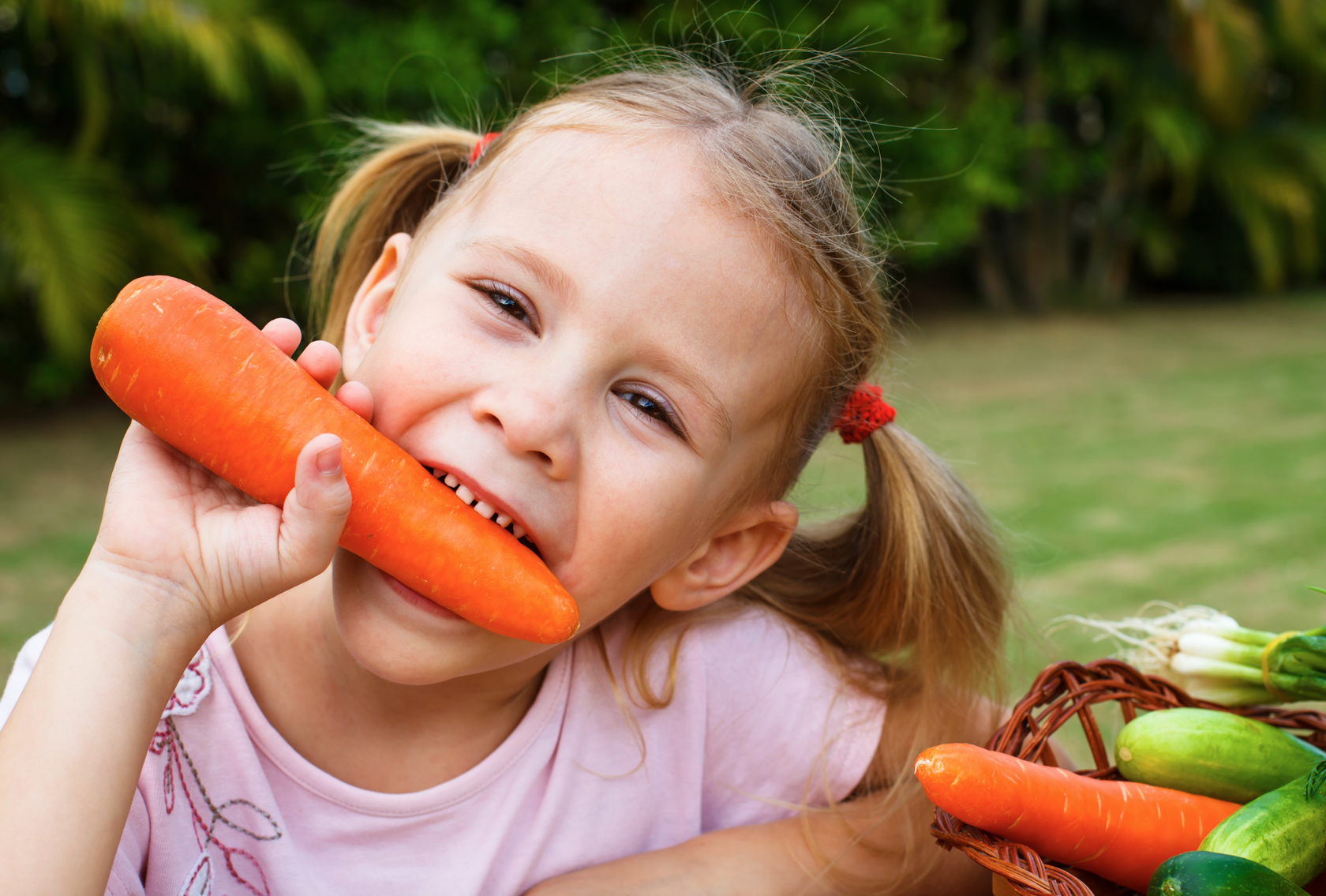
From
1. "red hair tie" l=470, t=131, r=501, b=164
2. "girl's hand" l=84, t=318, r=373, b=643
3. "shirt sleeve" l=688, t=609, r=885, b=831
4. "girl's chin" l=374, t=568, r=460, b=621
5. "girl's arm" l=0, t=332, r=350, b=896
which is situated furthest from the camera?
"shirt sleeve" l=688, t=609, r=885, b=831

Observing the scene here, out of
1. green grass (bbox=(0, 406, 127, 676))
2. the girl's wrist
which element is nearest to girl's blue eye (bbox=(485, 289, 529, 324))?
the girl's wrist

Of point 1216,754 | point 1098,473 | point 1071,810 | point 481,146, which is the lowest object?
point 1098,473

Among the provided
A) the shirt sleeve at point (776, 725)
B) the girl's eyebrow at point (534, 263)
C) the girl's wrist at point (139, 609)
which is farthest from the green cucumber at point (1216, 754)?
the girl's wrist at point (139, 609)

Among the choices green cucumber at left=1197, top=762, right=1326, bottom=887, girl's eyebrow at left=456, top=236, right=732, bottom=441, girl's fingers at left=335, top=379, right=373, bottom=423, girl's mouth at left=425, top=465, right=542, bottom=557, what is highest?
girl's eyebrow at left=456, top=236, right=732, bottom=441

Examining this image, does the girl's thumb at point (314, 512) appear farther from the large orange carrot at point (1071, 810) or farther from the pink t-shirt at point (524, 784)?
the large orange carrot at point (1071, 810)

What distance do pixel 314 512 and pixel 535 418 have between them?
1.00ft

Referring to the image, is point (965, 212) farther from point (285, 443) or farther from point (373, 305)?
point (285, 443)

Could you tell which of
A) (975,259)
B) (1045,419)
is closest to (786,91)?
(1045,419)

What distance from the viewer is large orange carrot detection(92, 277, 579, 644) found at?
1.46 meters

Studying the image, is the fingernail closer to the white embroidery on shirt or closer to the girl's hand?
the girl's hand

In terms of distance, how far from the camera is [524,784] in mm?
1919

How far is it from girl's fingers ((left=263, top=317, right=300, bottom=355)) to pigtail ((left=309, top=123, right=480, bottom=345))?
1.88ft

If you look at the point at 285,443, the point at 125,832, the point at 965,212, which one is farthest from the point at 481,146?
the point at 965,212

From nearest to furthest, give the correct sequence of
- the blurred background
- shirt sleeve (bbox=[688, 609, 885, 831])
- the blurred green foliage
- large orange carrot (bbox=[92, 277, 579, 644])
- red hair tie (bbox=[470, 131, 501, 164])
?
large orange carrot (bbox=[92, 277, 579, 644])
red hair tie (bbox=[470, 131, 501, 164])
shirt sleeve (bbox=[688, 609, 885, 831])
the blurred background
the blurred green foliage
